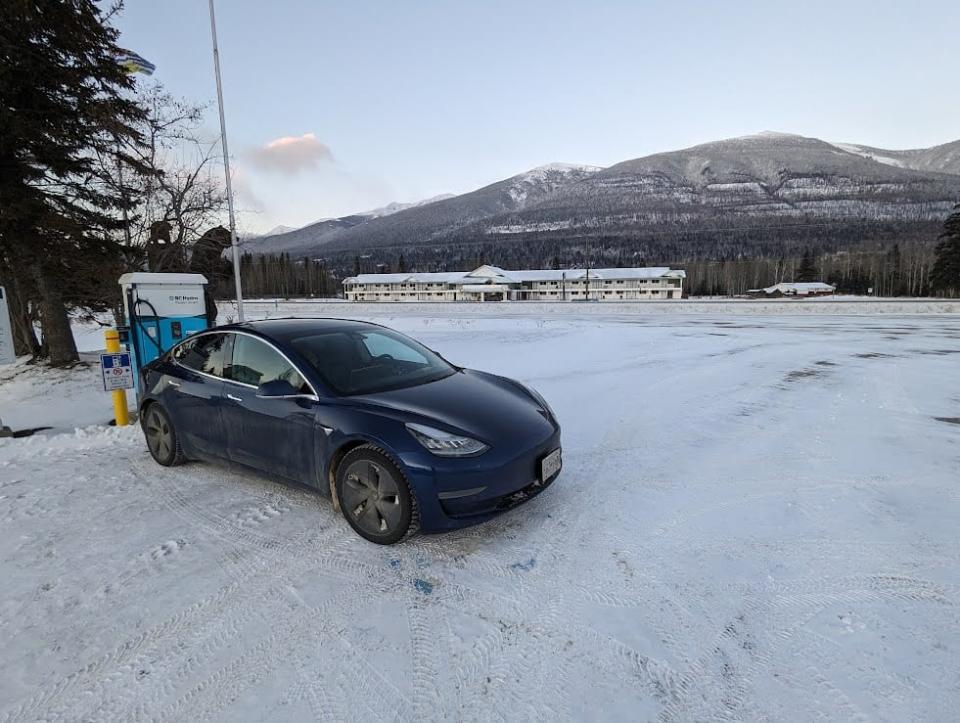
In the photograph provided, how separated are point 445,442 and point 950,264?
82122mm

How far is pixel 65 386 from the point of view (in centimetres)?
1076

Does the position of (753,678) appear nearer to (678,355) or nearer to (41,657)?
(41,657)

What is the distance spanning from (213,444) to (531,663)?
3463mm

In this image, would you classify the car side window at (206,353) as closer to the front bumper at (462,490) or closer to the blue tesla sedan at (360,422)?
the blue tesla sedan at (360,422)

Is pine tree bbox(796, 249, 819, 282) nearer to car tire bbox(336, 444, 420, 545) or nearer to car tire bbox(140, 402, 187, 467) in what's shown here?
car tire bbox(336, 444, 420, 545)

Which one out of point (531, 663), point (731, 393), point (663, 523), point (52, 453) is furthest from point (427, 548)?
point (731, 393)

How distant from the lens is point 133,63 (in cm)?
1311

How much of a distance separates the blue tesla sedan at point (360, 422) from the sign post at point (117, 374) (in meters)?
1.75

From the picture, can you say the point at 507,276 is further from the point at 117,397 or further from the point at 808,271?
the point at 117,397

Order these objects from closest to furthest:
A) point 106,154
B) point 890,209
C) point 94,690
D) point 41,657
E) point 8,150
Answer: point 94,690 → point 41,657 → point 8,150 → point 106,154 → point 890,209

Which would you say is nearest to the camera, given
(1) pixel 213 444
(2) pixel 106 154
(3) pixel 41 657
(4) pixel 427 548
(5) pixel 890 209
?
(3) pixel 41 657

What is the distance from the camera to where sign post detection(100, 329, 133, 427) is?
637 centimetres

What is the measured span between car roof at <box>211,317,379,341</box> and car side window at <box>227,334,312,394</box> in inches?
4.5

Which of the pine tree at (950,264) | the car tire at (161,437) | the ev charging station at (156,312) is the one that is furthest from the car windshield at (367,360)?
the pine tree at (950,264)
